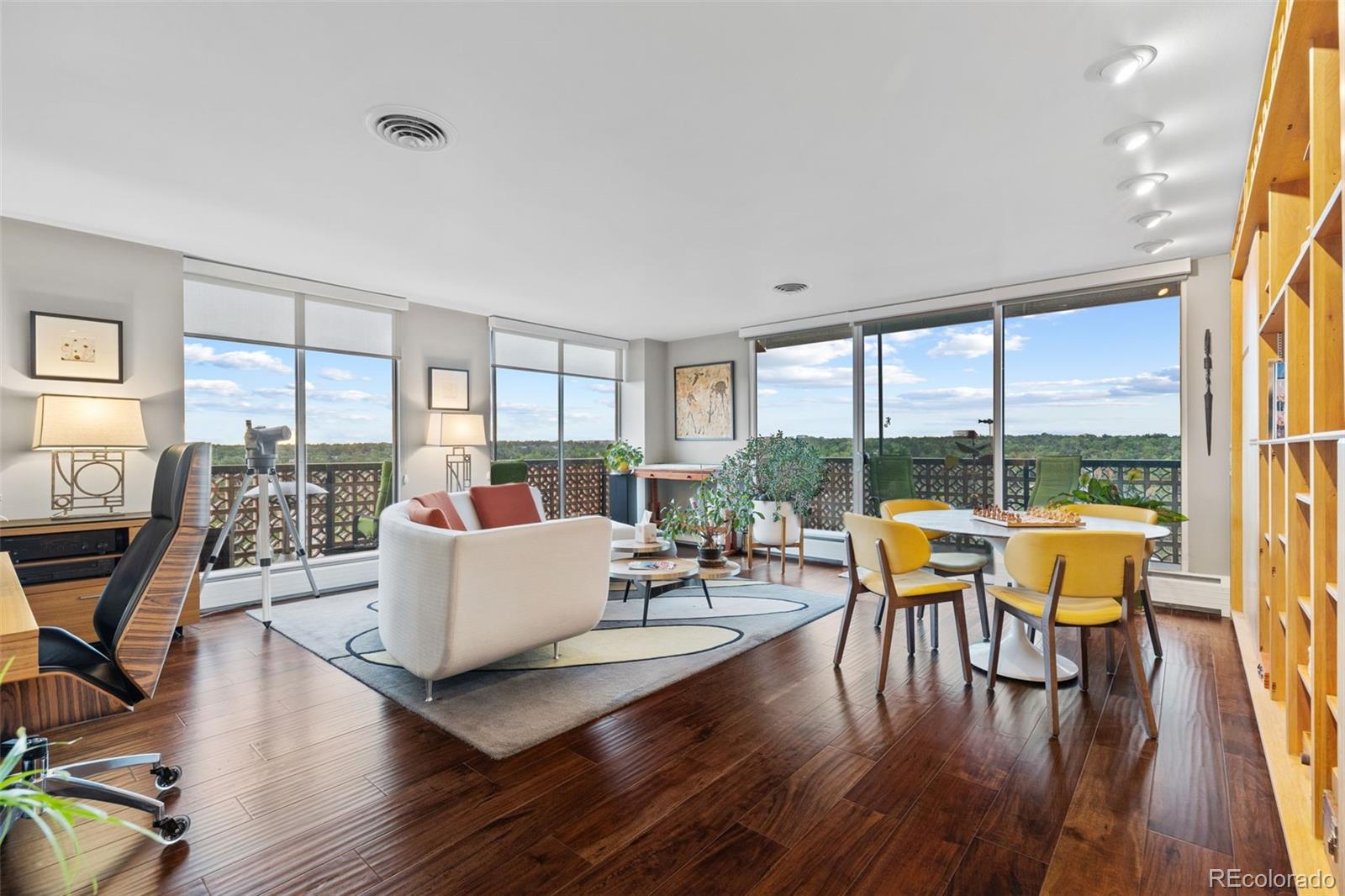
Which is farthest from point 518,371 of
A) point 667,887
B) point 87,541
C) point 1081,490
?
point 667,887

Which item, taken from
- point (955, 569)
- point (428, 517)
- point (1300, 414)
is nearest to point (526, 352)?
point (428, 517)

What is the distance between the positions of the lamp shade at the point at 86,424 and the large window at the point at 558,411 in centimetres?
289

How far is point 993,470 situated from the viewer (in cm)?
534

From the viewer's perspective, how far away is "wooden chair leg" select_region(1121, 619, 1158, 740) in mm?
2463

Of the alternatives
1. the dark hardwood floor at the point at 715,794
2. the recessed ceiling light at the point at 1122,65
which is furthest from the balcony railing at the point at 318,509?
the recessed ceiling light at the point at 1122,65

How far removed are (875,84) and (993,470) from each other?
3.92 meters

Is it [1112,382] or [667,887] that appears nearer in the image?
[667,887]

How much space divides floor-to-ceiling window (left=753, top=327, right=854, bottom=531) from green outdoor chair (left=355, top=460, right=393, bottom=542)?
366 cm

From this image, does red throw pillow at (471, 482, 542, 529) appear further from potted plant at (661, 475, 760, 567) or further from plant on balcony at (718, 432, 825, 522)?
plant on balcony at (718, 432, 825, 522)

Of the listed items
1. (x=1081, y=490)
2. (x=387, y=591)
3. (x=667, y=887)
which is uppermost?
(x=1081, y=490)

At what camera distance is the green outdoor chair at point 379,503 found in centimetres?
547

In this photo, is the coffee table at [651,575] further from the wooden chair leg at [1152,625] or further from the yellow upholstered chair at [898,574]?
the wooden chair leg at [1152,625]

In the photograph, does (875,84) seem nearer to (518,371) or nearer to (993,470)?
(993,470)

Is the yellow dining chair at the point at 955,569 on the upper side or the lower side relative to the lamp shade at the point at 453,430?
lower
